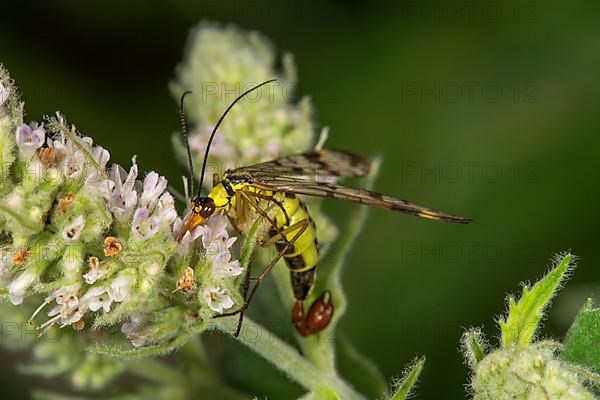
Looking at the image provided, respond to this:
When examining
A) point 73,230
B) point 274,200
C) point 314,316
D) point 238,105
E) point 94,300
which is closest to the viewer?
point 73,230

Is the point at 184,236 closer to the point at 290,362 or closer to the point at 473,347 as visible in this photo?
Answer: the point at 290,362

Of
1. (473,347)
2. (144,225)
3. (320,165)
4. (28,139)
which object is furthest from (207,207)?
(473,347)

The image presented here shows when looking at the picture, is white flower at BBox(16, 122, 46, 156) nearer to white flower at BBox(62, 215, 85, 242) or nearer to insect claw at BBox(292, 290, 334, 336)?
white flower at BBox(62, 215, 85, 242)

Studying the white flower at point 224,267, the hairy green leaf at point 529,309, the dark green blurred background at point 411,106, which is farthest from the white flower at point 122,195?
the dark green blurred background at point 411,106

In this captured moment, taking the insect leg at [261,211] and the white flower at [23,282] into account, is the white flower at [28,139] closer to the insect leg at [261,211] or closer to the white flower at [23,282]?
the white flower at [23,282]

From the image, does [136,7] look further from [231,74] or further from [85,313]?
[85,313]

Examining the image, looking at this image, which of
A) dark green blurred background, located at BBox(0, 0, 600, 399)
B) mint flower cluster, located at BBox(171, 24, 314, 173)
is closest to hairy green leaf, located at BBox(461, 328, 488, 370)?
mint flower cluster, located at BBox(171, 24, 314, 173)
